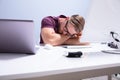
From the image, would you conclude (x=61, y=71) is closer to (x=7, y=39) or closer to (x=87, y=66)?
(x=87, y=66)

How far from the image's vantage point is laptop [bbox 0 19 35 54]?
2.75 ft

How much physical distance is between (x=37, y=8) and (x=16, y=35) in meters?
1.65

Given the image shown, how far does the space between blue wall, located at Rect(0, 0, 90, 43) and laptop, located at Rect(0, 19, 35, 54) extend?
125cm

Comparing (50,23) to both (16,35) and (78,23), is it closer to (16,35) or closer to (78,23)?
(78,23)

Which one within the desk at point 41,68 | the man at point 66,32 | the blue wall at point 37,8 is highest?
the blue wall at point 37,8

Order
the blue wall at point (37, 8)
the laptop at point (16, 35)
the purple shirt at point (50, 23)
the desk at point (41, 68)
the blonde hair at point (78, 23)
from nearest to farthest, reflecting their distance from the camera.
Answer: the desk at point (41, 68) → the laptop at point (16, 35) → the blonde hair at point (78, 23) → the purple shirt at point (50, 23) → the blue wall at point (37, 8)

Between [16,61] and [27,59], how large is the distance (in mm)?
63

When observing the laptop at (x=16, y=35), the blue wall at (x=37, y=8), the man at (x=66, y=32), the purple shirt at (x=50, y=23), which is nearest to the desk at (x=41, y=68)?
the laptop at (x=16, y=35)

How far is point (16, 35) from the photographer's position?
856 millimetres

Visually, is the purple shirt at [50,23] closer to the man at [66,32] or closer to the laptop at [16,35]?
the man at [66,32]

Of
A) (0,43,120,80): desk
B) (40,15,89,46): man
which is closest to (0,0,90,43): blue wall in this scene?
(40,15,89,46): man

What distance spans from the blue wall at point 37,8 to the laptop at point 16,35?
4.09ft

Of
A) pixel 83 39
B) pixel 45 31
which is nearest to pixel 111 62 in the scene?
pixel 83 39

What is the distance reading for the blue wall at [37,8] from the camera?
227 cm
